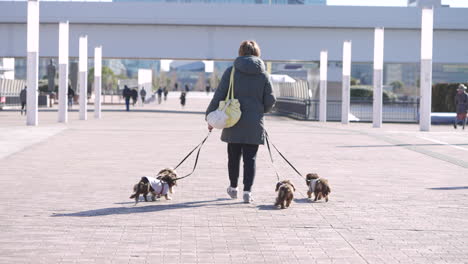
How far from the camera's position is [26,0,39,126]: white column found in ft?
94.9

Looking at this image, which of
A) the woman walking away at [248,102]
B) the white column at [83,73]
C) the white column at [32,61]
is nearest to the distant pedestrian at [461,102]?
the white column at [32,61]

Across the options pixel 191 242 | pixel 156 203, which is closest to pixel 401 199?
pixel 156 203

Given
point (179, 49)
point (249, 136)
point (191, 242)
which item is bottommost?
point (191, 242)

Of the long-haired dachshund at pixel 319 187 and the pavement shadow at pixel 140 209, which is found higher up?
the long-haired dachshund at pixel 319 187

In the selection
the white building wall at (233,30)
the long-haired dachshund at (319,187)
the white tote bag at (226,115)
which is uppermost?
the white building wall at (233,30)

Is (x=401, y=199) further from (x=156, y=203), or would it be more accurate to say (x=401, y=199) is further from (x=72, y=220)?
(x=72, y=220)

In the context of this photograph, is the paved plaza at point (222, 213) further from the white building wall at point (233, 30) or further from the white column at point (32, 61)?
the white building wall at point (233, 30)

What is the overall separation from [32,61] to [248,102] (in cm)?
2038

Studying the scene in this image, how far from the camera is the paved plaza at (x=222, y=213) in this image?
23.3ft

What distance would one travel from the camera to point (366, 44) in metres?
54.1

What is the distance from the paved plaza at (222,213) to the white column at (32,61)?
38.9 feet

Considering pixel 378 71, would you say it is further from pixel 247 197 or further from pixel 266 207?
pixel 266 207

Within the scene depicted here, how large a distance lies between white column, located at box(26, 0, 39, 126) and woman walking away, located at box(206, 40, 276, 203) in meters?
19.8

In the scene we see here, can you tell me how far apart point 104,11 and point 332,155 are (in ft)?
125
